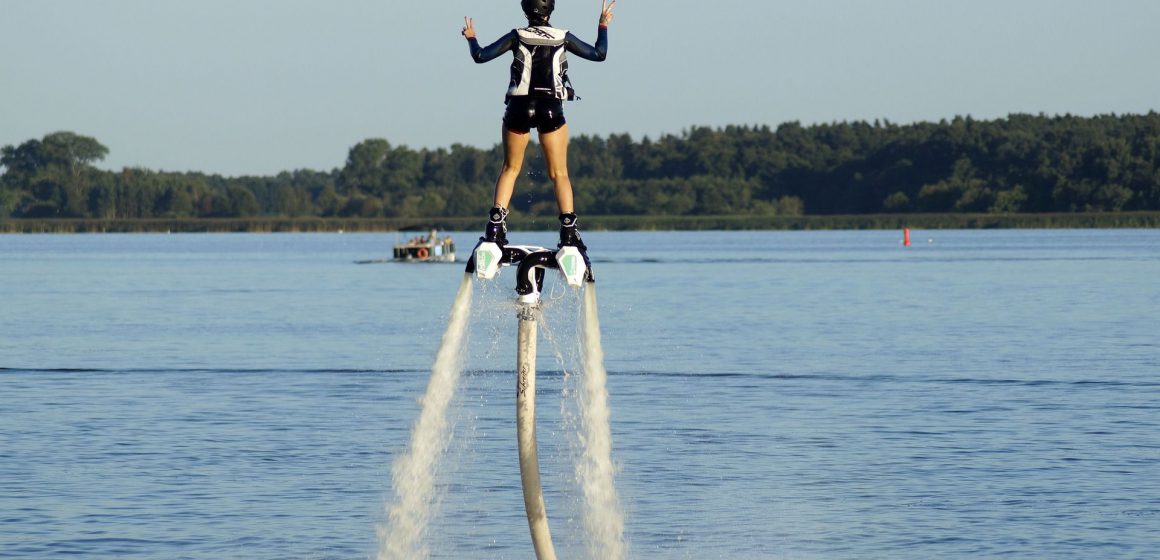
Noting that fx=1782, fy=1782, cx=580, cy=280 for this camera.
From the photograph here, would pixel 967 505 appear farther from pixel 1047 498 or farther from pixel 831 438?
pixel 831 438

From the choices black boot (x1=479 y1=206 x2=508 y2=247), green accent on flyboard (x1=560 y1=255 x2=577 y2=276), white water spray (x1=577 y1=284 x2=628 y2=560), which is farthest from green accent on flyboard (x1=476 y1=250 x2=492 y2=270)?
white water spray (x1=577 y1=284 x2=628 y2=560)

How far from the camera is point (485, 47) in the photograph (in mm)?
19906

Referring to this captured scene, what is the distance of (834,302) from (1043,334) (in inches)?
1358

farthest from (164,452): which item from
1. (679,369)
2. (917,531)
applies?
(679,369)

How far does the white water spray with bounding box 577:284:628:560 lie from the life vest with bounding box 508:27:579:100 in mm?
2241

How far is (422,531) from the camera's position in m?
38.5

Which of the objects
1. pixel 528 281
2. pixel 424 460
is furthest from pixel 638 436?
pixel 528 281

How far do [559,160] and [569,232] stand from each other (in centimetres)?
89

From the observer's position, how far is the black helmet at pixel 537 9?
20219 mm

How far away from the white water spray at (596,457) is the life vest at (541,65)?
88.2 inches

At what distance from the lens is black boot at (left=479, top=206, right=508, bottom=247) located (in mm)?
19672

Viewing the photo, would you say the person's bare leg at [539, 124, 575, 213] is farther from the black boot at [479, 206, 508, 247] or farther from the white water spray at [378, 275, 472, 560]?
the white water spray at [378, 275, 472, 560]

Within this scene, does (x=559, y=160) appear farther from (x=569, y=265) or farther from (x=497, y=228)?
(x=569, y=265)

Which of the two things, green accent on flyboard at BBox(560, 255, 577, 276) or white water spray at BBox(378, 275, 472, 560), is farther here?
white water spray at BBox(378, 275, 472, 560)
